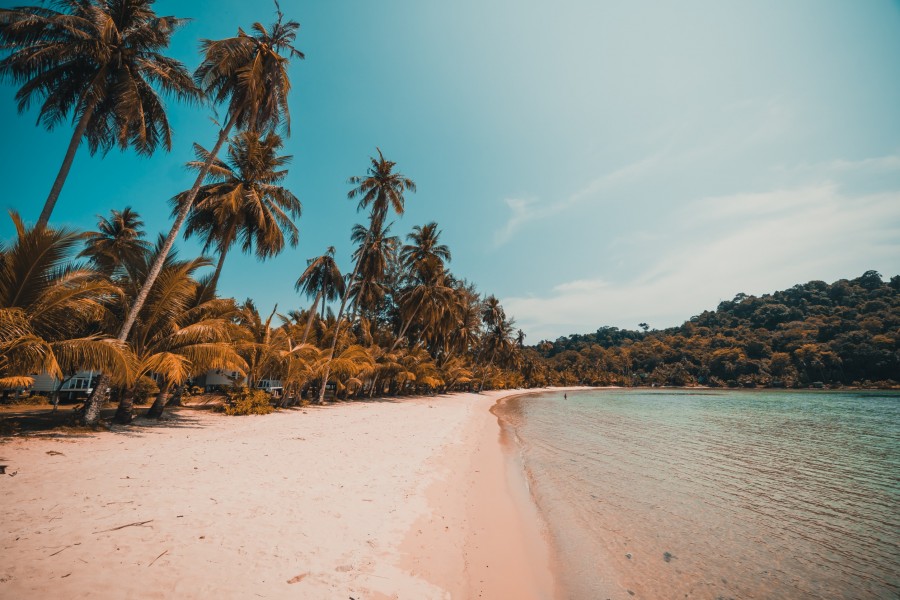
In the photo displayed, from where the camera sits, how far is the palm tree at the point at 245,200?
48.6 ft

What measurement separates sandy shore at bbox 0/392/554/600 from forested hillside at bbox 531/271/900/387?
79623 mm

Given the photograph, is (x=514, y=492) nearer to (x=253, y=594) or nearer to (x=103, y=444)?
(x=253, y=594)

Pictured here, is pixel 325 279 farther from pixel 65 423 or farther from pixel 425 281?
pixel 65 423

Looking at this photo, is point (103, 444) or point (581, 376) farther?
point (581, 376)

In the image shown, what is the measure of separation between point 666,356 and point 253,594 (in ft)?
411

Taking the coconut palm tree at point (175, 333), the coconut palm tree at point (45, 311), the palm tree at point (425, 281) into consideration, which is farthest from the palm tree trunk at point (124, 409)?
the palm tree at point (425, 281)

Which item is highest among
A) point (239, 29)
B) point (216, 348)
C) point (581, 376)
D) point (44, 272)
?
point (239, 29)

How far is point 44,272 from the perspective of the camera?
735cm

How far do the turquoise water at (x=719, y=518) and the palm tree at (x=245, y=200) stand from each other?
1504 centimetres

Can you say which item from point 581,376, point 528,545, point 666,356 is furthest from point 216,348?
point 666,356

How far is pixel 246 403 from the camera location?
13375mm

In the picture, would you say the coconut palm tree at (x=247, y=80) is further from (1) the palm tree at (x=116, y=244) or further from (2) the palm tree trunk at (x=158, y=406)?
(2) the palm tree trunk at (x=158, y=406)

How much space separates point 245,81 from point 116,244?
23.0 ft

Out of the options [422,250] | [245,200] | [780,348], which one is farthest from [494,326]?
[780,348]
